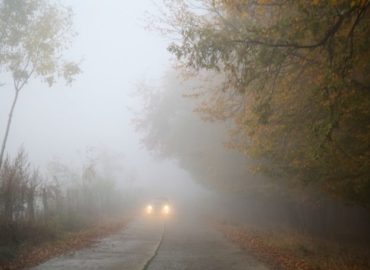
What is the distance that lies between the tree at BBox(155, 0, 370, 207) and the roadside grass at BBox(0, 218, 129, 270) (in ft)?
24.9

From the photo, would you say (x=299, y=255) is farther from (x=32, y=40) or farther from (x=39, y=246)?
(x=32, y=40)

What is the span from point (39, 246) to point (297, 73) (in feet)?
36.0

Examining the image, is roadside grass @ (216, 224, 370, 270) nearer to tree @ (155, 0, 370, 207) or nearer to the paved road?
the paved road

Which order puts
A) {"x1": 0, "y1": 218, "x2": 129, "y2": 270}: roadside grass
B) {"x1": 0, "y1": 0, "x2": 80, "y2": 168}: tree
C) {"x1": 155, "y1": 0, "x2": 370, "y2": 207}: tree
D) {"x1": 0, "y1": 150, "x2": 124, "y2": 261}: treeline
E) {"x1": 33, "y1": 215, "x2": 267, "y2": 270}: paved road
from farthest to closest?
{"x1": 0, "y1": 0, "x2": 80, "y2": 168}: tree, {"x1": 0, "y1": 150, "x2": 124, "y2": 261}: treeline, {"x1": 33, "y1": 215, "x2": 267, "y2": 270}: paved road, {"x1": 0, "y1": 218, "x2": 129, "y2": 270}: roadside grass, {"x1": 155, "y1": 0, "x2": 370, "y2": 207}: tree

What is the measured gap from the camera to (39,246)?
16344mm

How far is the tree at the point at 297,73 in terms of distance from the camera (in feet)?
33.9

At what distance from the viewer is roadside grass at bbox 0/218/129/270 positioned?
1336 centimetres

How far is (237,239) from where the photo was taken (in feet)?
A: 74.3

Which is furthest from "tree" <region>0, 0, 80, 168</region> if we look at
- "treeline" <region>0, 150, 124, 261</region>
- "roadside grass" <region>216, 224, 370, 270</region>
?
"roadside grass" <region>216, 224, 370, 270</region>

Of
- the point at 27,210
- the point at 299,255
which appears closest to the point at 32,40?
the point at 27,210

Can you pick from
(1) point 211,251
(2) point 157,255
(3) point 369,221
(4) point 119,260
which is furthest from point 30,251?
(3) point 369,221

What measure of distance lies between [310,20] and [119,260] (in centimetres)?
947

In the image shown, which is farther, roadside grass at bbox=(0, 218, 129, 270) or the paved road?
the paved road

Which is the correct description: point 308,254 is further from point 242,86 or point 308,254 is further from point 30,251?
point 30,251
